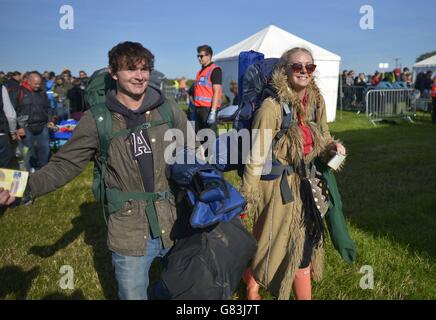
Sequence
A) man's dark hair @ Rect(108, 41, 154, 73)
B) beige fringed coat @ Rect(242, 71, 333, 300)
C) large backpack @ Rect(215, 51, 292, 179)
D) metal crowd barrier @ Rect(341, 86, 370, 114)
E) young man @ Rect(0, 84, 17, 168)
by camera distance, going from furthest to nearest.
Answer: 1. metal crowd barrier @ Rect(341, 86, 370, 114)
2. young man @ Rect(0, 84, 17, 168)
3. large backpack @ Rect(215, 51, 292, 179)
4. beige fringed coat @ Rect(242, 71, 333, 300)
5. man's dark hair @ Rect(108, 41, 154, 73)

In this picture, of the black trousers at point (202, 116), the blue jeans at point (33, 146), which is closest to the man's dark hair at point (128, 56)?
the black trousers at point (202, 116)

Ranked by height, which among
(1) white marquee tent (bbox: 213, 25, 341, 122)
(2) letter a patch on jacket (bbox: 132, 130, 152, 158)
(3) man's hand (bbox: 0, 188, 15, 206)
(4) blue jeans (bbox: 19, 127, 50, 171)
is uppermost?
(1) white marquee tent (bbox: 213, 25, 341, 122)

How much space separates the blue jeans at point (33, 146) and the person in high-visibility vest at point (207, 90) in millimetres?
3066

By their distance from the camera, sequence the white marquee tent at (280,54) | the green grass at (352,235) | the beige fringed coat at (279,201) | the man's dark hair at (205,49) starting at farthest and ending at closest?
the white marquee tent at (280,54)
the man's dark hair at (205,49)
the green grass at (352,235)
the beige fringed coat at (279,201)

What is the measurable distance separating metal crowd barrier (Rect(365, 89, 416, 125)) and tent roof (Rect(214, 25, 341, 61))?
214cm

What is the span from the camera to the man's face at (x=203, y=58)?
7355 millimetres

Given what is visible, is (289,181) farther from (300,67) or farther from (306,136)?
(300,67)

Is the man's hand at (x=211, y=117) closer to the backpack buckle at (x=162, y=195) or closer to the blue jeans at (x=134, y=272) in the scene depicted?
the backpack buckle at (x=162, y=195)

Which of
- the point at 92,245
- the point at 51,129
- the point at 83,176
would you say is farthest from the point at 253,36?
the point at 92,245

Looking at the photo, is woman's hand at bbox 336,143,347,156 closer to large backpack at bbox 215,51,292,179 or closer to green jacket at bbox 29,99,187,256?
large backpack at bbox 215,51,292,179

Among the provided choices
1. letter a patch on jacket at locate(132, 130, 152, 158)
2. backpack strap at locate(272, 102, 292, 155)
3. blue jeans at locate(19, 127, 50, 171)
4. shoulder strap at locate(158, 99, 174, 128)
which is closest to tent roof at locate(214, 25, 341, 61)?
blue jeans at locate(19, 127, 50, 171)

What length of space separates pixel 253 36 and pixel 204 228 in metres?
15.1

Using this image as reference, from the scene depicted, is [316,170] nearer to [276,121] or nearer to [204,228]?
[276,121]

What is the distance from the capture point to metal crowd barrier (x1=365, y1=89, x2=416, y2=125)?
15.4 m
